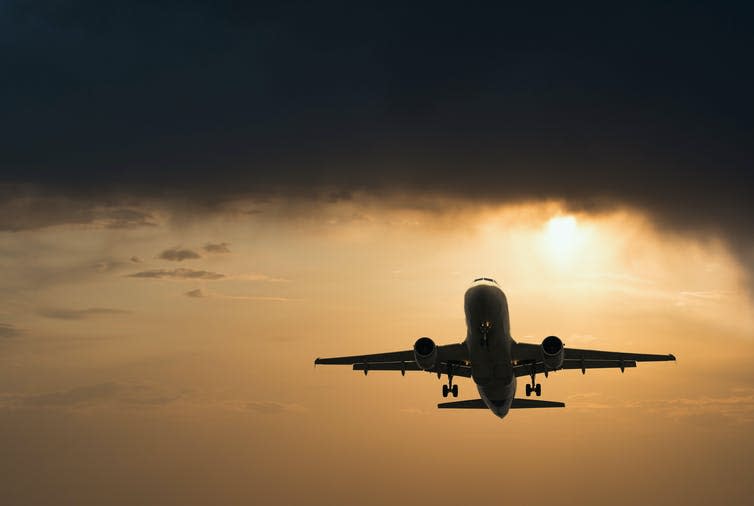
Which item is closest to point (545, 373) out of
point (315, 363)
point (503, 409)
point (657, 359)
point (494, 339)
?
point (503, 409)

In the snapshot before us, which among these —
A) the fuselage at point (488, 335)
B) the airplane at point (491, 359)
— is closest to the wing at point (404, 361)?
the airplane at point (491, 359)

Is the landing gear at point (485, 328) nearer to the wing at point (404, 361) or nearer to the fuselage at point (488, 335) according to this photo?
the fuselage at point (488, 335)

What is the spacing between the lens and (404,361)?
63.7 meters

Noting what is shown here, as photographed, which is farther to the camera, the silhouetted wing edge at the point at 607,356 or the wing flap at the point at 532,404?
the wing flap at the point at 532,404

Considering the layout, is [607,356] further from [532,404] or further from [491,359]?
[491,359]

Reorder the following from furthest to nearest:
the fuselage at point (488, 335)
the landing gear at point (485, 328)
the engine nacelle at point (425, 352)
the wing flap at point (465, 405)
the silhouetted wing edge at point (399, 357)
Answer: the wing flap at point (465, 405)
the silhouetted wing edge at point (399, 357)
the engine nacelle at point (425, 352)
the landing gear at point (485, 328)
the fuselage at point (488, 335)

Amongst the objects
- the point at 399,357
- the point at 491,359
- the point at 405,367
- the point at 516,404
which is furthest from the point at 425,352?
the point at 516,404

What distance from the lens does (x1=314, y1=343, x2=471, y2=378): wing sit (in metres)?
59.5

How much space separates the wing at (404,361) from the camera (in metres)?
59.5

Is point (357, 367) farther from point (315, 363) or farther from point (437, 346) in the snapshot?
point (437, 346)

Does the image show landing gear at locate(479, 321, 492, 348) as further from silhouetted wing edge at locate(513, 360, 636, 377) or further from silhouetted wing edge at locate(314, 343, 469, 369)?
silhouetted wing edge at locate(513, 360, 636, 377)

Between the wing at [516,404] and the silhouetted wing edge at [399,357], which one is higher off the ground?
the silhouetted wing edge at [399,357]

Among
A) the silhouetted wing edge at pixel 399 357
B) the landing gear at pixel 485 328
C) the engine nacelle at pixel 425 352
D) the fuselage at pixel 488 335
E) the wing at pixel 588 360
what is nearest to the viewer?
the fuselage at pixel 488 335

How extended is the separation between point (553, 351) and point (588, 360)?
29.2 ft
